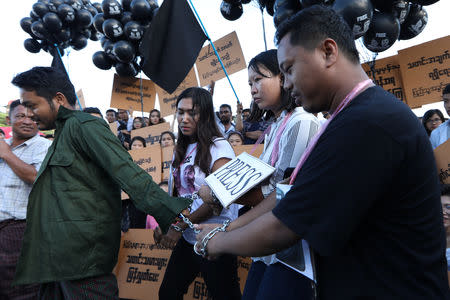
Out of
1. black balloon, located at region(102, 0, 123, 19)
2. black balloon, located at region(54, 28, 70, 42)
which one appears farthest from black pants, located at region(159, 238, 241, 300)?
black balloon, located at region(54, 28, 70, 42)

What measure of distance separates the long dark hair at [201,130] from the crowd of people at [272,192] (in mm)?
10

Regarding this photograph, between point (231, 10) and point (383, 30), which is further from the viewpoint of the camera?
point (231, 10)

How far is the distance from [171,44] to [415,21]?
10.2 ft

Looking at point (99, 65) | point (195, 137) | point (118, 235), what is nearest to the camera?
point (118, 235)

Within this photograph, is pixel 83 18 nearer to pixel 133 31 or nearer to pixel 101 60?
pixel 101 60

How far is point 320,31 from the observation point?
964 millimetres

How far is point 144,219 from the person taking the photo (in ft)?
14.0

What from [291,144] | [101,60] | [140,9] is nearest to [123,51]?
[140,9]

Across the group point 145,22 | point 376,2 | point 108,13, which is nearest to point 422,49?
point 376,2

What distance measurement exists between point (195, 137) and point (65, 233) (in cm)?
109

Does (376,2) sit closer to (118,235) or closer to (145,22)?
(118,235)

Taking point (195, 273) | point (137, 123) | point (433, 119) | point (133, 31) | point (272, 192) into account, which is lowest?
point (433, 119)

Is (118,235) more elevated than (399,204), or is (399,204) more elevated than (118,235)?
(399,204)

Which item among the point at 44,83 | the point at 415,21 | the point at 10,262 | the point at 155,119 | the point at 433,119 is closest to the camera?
the point at 44,83
